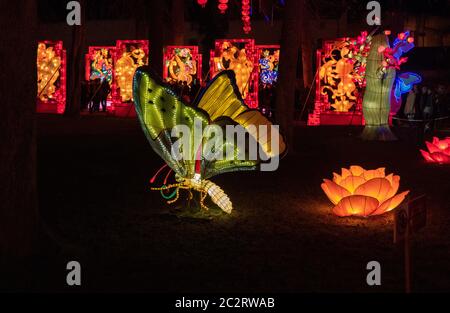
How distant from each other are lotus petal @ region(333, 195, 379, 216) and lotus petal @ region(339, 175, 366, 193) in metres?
0.27

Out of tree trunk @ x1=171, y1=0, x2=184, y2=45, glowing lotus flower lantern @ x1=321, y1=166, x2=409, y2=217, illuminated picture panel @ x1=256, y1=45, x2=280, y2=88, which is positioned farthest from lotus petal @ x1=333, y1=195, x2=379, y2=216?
illuminated picture panel @ x1=256, y1=45, x2=280, y2=88

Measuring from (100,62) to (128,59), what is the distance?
3704 millimetres

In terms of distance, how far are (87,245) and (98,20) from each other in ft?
129

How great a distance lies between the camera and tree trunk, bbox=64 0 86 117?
27.4m

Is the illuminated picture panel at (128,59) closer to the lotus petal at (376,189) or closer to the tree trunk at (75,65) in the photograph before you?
the tree trunk at (75,65)

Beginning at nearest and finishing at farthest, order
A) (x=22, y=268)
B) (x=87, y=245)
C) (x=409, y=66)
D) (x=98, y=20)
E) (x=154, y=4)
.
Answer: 1. (x=22, y=268)
2. (x=87, y=245)
3. (x=154, y=4)
4. (x=409, y=66)
5. (x=98, y=20)

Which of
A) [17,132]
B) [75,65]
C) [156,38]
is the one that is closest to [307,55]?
[156,38]

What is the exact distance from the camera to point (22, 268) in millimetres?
6121

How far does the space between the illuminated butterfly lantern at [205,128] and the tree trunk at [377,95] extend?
34.9ft

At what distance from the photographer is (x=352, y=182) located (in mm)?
8602

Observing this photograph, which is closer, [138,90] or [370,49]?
[138,90]

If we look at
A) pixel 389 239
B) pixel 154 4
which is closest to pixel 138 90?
pixel 389 239

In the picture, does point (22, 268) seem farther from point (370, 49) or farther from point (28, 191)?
point (370, 49)

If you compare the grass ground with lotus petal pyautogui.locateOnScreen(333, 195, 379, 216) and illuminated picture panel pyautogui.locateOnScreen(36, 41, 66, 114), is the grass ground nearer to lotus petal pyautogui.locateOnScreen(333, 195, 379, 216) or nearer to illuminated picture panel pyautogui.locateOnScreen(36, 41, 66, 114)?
lotus petal pyautogui.locateOnScreen(333, 195, 379, 216)
